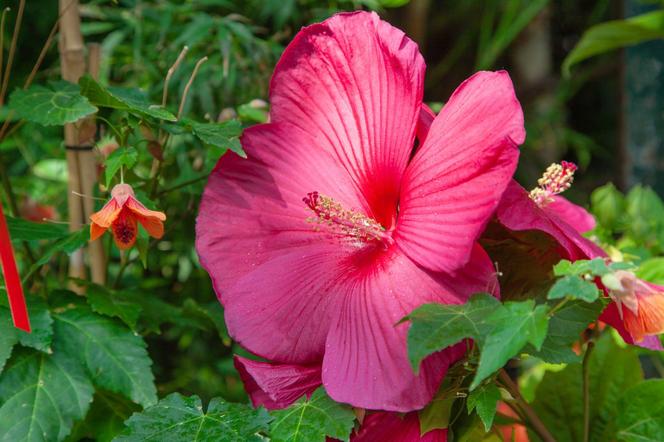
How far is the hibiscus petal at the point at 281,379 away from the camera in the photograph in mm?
565

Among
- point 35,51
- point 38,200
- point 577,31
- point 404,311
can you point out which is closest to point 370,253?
point 404,311

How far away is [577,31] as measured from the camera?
233 centimetres

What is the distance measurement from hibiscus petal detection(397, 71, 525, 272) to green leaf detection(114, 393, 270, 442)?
152mm

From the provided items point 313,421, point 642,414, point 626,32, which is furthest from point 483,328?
point 626,32

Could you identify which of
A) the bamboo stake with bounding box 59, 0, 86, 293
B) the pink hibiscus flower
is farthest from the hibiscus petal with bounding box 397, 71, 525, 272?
the bamboo stake with bounding box 59, 0, 86, 293

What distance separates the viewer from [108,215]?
58cm

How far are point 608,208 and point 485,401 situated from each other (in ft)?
1.36

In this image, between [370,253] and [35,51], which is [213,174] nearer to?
[370,253]

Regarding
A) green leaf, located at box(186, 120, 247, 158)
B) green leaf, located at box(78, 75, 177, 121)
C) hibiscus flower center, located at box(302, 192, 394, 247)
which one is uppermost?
green leaf, located at box(78, 75, 177, 121)

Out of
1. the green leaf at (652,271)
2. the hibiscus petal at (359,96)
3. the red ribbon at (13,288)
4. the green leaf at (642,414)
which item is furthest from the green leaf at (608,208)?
the red ribbon at (13,288)

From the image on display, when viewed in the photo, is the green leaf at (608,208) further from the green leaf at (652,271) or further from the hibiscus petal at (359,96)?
the hibiscus petal at (359,96)

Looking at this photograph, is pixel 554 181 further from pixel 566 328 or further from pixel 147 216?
pixel 147 216

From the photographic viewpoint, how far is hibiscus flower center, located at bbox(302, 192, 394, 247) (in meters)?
0.60

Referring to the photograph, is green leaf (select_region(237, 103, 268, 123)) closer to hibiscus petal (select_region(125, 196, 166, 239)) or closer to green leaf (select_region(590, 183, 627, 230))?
hibiscus petal (select_region(125, 196, 166, 239))
